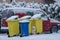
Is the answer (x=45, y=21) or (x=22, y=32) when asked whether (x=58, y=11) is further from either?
(x=22, y=32)

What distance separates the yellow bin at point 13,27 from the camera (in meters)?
16.2

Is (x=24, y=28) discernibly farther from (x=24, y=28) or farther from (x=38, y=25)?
(x=38, y=25)

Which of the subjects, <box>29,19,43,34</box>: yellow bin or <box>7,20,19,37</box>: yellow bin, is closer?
<box>7,20,19,37</box>: yellow bin

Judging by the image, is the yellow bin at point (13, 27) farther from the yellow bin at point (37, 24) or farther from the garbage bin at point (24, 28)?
the yellow bin at point (37, 24)

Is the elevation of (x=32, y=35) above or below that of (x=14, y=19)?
below

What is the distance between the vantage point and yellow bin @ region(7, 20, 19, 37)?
1623 cm

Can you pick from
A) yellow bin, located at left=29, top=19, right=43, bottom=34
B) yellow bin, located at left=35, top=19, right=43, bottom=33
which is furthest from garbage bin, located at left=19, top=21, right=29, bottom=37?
yellow bin, located at left=35, top=19, right=43, bottom=33

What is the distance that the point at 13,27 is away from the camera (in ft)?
53.5

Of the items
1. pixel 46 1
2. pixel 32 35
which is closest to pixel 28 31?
pixel 32 35

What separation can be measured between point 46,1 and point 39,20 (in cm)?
2032

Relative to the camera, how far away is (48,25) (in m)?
17.8

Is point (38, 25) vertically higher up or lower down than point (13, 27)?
lower down

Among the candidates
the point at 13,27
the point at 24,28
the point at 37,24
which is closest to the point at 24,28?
the point at 24,28

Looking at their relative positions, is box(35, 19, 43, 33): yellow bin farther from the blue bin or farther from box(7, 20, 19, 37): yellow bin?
box(7, 20, 19, 37): yellow bin
